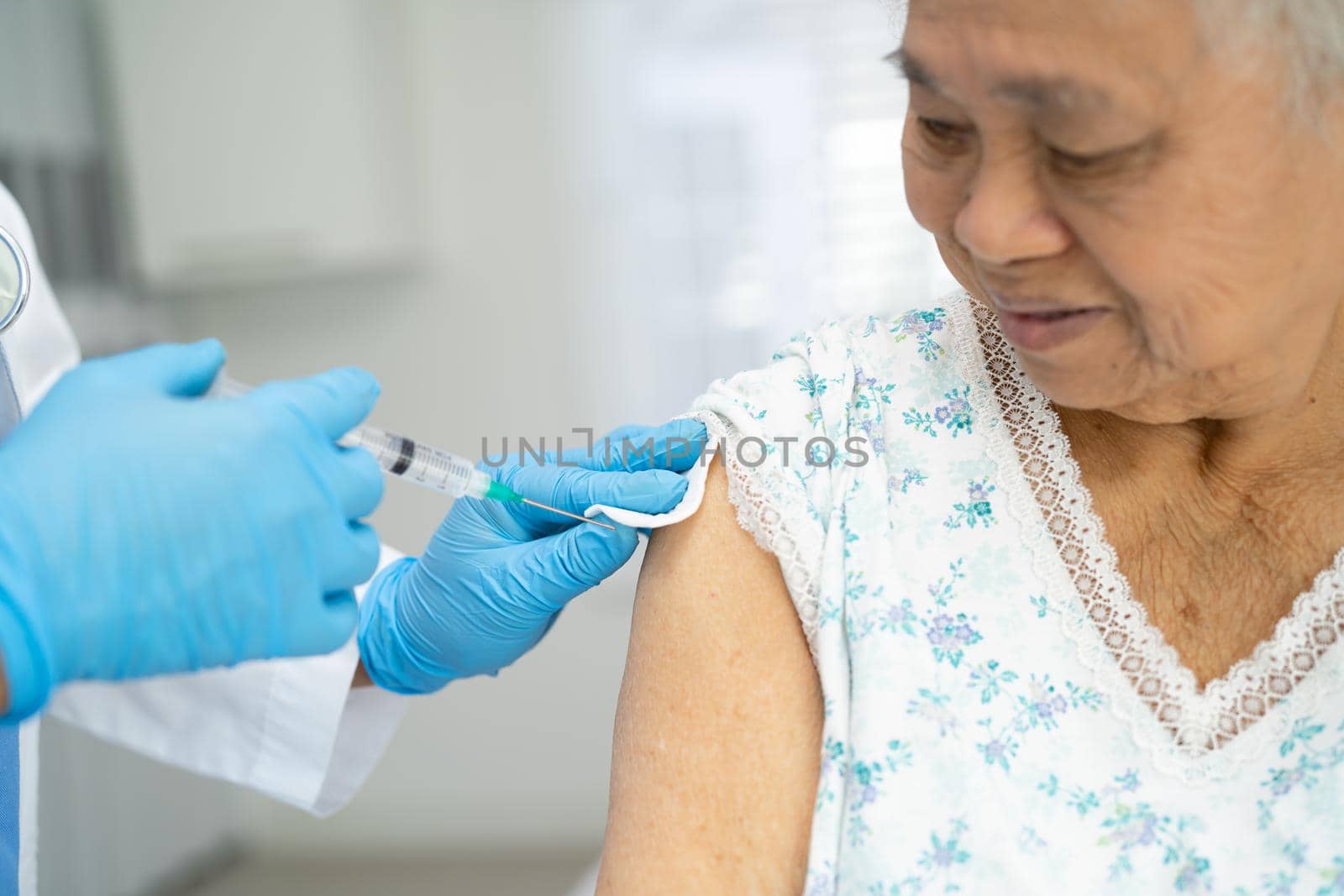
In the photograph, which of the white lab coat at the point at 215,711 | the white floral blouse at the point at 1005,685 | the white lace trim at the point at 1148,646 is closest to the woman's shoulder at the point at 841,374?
the white floral blouse at the point at 1005,685

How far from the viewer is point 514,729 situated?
3.25m

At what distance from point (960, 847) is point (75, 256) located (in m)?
2.92

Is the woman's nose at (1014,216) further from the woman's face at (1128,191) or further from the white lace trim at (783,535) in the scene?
the white lace trim at (783,535)

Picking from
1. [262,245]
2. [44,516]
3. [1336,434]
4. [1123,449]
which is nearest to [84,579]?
[44,516]

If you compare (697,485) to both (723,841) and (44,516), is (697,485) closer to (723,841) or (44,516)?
(723,841)

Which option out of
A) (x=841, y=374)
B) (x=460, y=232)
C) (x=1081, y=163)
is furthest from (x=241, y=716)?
(x=460, y=232)

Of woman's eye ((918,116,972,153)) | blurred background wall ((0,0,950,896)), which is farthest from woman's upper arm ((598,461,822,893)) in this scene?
blurred background wall ((0,0,950,896))

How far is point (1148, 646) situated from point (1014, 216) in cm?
38

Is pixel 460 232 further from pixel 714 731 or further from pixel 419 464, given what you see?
pixel 714 731

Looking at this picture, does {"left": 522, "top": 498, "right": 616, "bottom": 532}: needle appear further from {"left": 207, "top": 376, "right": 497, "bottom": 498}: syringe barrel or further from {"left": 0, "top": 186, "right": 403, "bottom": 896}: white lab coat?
{"left": 0, "top": 186, "right": 403, "bottom": 896}: white lab coat

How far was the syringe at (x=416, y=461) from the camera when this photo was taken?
107 centimetres

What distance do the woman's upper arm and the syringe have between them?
193mm

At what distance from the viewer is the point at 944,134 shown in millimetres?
870

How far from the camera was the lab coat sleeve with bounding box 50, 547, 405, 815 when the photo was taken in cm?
132
